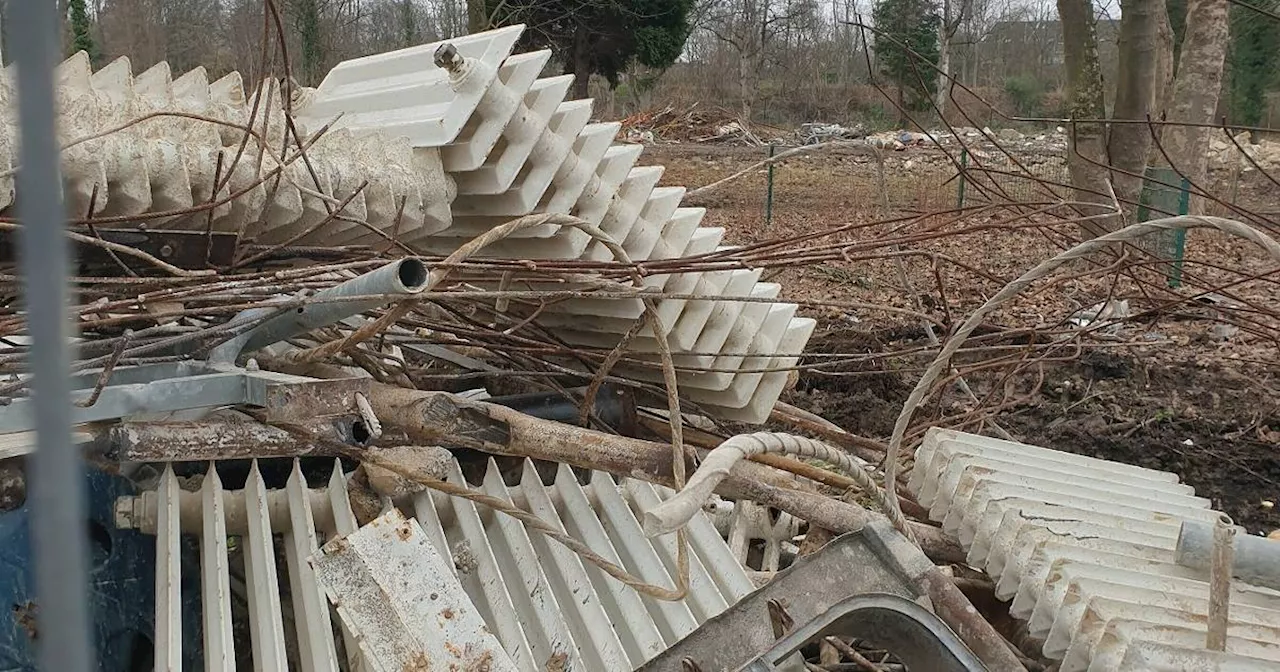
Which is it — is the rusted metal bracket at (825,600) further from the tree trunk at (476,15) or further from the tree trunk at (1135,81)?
the tree trunk at (476,15)

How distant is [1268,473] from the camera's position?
13.5 ft

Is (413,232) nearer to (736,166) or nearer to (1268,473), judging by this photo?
(1268,473)

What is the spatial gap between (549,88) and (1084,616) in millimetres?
1792

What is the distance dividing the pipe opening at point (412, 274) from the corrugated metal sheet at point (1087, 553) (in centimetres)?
127

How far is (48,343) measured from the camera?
273 mm

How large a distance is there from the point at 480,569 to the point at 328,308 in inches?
23.3

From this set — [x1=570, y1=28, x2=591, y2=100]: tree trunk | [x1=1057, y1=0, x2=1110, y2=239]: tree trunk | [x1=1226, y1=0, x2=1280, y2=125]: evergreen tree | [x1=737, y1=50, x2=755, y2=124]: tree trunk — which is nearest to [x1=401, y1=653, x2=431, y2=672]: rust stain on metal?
[x1=1057, y1=0, x2=1110, y2=239]: tree trunk

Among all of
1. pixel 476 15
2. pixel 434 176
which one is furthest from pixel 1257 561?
pixel 476 15

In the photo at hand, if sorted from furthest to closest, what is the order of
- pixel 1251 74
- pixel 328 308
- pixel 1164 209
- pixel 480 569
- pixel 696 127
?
pixel 696 127, pixel 1251 74, pixel 1164 209, pixel 480 569, pixel 328 308

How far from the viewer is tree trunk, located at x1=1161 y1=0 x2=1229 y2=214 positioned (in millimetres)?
8117

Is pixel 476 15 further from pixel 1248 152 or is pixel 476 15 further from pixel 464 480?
pixel 1248 152

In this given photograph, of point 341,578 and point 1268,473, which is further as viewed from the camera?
point 1268,473

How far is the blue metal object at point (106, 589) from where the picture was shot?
176 cm

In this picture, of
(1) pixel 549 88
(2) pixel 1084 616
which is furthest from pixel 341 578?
(1) pixel 549 88
